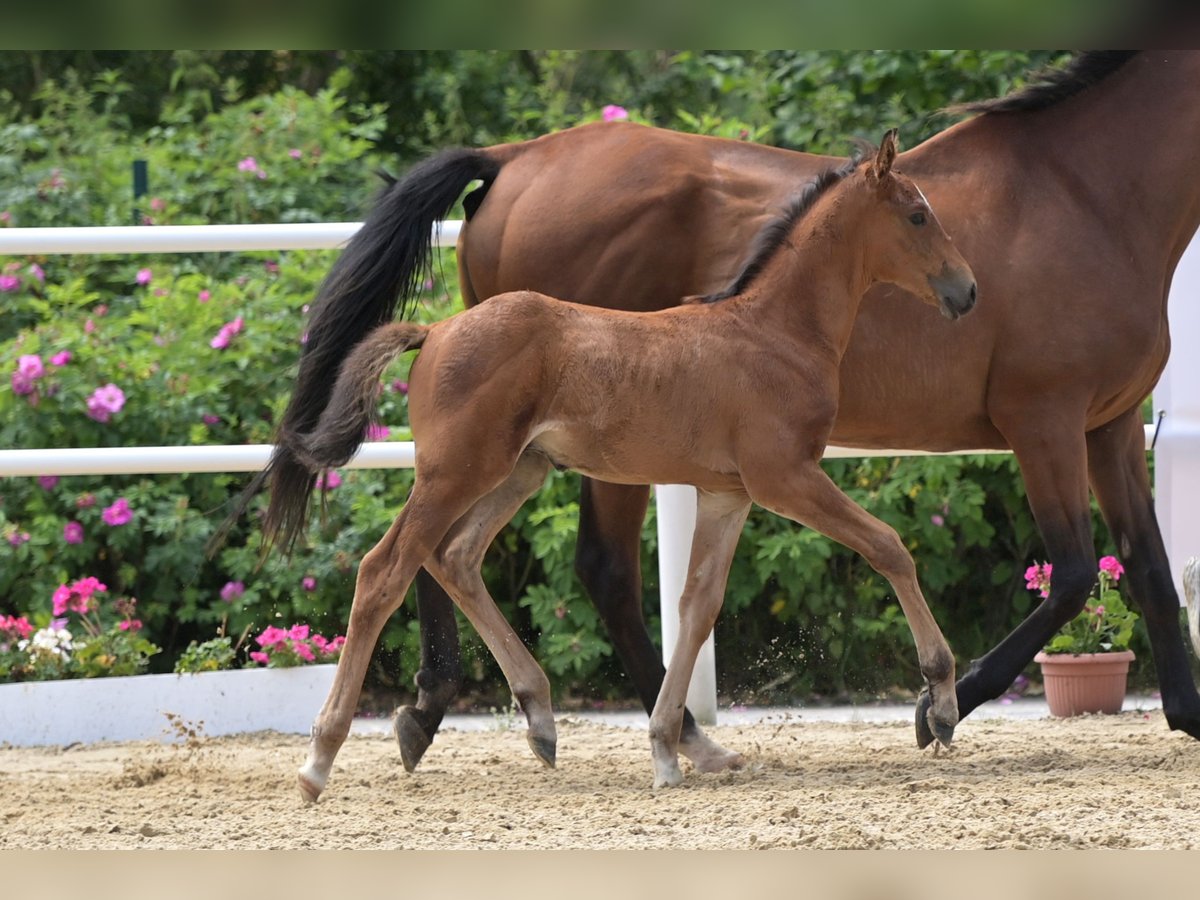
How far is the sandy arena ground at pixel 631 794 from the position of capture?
2850 millimetres

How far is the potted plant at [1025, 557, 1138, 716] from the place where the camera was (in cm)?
499

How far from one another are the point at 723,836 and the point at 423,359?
50.8 inches

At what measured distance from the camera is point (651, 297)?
4121 mm

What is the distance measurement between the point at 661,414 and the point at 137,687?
7.67 feet

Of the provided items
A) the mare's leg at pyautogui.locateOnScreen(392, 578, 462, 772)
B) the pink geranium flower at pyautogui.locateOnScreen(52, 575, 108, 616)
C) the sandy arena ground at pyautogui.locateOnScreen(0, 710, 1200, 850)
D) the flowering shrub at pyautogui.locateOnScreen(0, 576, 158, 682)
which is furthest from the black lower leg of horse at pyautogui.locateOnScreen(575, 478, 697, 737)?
the pink geranium flower at pyautogui.locateOnScreen(52, 575, 108, 616)

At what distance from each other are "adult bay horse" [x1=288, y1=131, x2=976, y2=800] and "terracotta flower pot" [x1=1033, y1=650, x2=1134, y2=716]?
65.4 inches

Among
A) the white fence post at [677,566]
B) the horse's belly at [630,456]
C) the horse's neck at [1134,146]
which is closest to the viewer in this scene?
the horse's belly at [630,456]

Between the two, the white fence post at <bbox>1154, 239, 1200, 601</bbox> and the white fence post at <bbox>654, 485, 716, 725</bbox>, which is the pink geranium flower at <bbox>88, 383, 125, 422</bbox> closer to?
the white fence post at <bbox>654, 485, 716, 725</bbox>

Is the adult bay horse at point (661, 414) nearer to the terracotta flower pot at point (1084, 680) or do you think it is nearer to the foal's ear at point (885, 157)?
the foal's ear at point (885, 157)

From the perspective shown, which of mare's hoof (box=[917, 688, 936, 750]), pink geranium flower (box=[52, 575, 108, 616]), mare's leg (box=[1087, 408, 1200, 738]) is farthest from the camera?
pink geranium flower (box=[52, 575, 108, 616])

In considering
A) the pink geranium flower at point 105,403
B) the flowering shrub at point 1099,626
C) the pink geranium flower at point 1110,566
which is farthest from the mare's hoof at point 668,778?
the pink geranium flower at point 105,403

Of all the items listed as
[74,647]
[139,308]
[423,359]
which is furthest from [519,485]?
[139,308]

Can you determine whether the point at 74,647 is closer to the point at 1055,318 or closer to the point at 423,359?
the point at 423,359

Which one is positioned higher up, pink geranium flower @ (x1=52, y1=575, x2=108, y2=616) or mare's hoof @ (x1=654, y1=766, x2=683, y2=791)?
mare's hoof @ (x1=654, y1=766, x2=683, y2=791)
